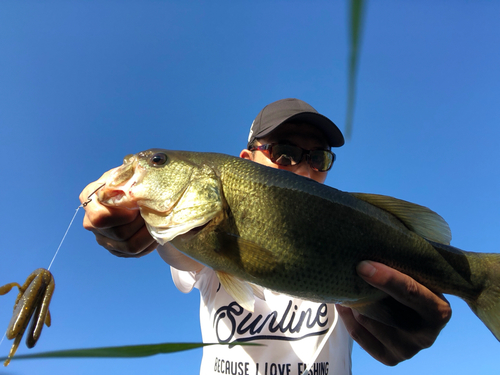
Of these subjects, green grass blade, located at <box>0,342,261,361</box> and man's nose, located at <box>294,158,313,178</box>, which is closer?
green grass blade, located at <box>0,342,261,361</box>

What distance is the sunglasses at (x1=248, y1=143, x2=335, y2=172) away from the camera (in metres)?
4.16

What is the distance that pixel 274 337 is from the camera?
11.3 ft

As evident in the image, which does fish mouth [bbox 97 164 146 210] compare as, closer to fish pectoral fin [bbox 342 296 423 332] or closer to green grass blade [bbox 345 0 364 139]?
fish pectoral fin [bbox 342 296 423 332]

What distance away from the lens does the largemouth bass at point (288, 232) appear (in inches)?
81.0

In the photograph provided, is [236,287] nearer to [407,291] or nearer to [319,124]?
[407,291]

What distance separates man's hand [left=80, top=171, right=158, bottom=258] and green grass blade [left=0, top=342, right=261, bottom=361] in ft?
5.92

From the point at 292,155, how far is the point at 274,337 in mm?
2293

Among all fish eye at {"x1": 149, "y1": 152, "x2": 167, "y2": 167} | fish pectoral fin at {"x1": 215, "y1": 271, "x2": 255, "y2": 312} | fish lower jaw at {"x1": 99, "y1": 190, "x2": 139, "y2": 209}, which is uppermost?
fish eye at {"x1": 149, "y1": 152, "x2": 167, "y2": 167}

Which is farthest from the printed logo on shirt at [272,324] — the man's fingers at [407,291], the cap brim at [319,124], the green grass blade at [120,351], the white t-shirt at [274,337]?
the green grass blade at [120,351]

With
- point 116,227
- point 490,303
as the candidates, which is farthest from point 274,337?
point 116,227

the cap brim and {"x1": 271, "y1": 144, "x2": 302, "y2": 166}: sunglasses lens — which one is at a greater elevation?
the cap brim

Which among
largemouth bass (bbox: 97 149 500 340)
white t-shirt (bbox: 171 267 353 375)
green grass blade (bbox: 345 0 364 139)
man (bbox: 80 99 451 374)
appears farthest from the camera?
white t-shirt (bbox: 171 267 353 375)

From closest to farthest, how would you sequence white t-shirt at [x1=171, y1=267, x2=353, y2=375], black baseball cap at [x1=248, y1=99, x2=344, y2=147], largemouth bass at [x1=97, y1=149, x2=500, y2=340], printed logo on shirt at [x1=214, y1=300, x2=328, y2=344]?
largemouth bass at [x1=97, y1=149, x2=500, y2=340], white t-shirt at [x1=171, y1=267, x2=353, y2=375], printed logo on shirt at [x1=214, y1=300, x2=328, y2=344], black baseball cap at [x1=248, y1=99, x2=344, y2=147]

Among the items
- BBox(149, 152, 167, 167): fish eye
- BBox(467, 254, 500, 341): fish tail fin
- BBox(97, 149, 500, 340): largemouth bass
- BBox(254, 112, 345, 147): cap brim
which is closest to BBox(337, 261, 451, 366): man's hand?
BBox(97, 149, 500, 340): largemouth bass
